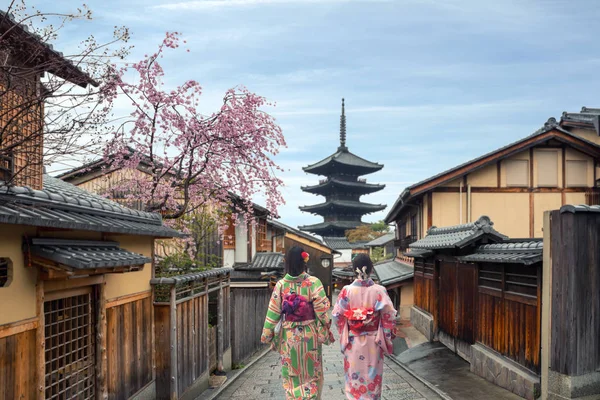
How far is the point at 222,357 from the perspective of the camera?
12.1 meters

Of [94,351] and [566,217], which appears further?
[566,217]

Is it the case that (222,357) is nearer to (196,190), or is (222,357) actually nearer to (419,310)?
(196,190)

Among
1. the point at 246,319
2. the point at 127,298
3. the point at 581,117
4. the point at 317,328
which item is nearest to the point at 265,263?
the point at 246,319

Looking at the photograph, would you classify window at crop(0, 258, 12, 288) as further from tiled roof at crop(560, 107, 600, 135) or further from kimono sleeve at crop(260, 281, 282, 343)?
tiled roof at crop(560, 107, 600, 135)

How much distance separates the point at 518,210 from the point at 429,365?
9.22 m

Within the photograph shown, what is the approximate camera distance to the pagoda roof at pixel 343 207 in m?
60.1

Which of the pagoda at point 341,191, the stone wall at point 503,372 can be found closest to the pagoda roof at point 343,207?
the pagoda at point 341,191

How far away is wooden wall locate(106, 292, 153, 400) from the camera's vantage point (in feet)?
22.0

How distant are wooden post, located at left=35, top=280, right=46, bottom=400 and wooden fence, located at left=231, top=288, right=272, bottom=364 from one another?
8.45 meters

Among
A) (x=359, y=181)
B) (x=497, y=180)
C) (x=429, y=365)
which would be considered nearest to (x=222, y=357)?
(x=429, y=365)

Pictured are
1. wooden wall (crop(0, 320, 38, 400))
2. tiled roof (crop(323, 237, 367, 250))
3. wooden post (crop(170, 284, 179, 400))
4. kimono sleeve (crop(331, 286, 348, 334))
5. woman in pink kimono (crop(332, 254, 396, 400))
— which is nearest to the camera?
wooden wall (crop(0, 320, 38, 400))

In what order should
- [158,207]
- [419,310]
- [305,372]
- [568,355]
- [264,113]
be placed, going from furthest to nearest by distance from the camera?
1. [419,310]
2. [264,113]
3. [158,207]
4. [305,372]
5. [568,355]

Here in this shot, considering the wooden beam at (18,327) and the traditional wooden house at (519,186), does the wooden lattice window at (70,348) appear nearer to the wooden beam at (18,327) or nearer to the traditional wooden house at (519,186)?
the wooden beam at (18,327)

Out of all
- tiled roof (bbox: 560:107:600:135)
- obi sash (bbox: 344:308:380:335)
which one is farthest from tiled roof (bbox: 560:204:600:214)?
tiled roof (bbox: 560:107:600:135)
